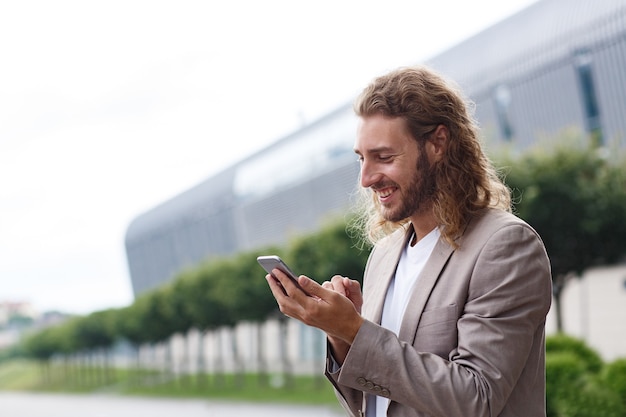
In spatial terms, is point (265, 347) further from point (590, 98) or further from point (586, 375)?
point (586, 375)

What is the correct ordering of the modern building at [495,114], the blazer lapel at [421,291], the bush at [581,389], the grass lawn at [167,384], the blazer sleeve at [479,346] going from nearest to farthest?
the blazer sleeve at [479,346]
the blazer lapel at [421,291]
the bush at [581,389]
the modern building at [495,114]
the grass lawn at [167,384]

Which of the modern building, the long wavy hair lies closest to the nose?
the long wavy hair

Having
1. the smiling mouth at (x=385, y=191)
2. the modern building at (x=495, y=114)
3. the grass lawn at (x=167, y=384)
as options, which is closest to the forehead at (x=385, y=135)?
the smiling mouth at (x=385, y=191)

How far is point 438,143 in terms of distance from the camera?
2279mm

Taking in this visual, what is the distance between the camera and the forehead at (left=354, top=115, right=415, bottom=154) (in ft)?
7.27

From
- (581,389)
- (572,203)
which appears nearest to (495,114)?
(572,203)

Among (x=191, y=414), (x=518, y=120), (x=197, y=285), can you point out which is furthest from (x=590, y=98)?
(x=197, y=285)

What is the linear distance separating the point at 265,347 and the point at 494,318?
5939cm

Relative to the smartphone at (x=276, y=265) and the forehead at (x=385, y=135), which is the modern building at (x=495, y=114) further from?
the smartphone at (x=276, y=265)

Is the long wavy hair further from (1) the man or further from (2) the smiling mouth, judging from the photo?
(2) the smiling mouth

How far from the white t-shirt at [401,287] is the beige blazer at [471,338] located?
11 cm

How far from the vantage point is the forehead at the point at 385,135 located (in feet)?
7.27

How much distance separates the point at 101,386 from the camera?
7275 centimetres

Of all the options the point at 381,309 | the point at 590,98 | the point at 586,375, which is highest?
the point at 590,98
